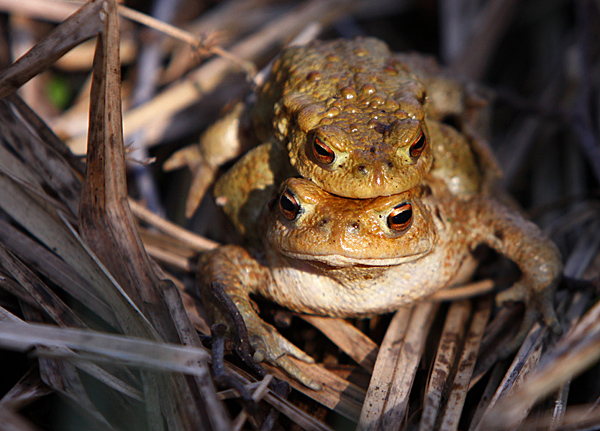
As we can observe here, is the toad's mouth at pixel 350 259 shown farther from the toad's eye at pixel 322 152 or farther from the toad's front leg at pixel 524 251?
the toad's front leg at pixel 524 251

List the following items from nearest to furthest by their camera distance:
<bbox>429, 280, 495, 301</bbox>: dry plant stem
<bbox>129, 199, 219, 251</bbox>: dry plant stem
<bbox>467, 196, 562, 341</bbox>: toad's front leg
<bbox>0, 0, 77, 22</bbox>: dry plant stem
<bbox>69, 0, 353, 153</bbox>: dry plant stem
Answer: <bbox>467, 196, 562, 341</bbox>: toad's front leg → <bbox>429, 280, 495, 301</bbox>: dry plant stem → <bbox>129, 199, 219, 251</bbox>: dry plant stem → <bbox>69, 0, 353, 153</bbox>: dry plant stem → <bbox>0, 0, 77, 22</bbox>: dry plant stem

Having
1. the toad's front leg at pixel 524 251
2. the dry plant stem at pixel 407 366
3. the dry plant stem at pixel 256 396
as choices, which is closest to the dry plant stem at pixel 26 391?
the dry plant stem at pixel 256 396

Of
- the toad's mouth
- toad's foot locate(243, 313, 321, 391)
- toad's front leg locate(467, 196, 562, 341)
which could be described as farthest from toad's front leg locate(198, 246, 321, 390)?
toad's front leg locate(467, 196, 562, 341)

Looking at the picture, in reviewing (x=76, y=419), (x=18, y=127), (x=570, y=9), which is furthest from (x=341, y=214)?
(x=570, y=9)

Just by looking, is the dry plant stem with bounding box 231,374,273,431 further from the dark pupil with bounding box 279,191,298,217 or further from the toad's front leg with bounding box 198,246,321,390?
the dark pupil with bounding box 279,191,298,217

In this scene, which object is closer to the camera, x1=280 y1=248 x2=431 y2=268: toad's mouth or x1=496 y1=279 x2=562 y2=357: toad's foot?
x1=280 y1=248 x2=431 y2=268: toad's mouth

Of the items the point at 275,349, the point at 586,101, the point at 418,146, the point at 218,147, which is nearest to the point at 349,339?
the point at 275,349

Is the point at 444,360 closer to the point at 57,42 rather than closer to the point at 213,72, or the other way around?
the point at 57,42
